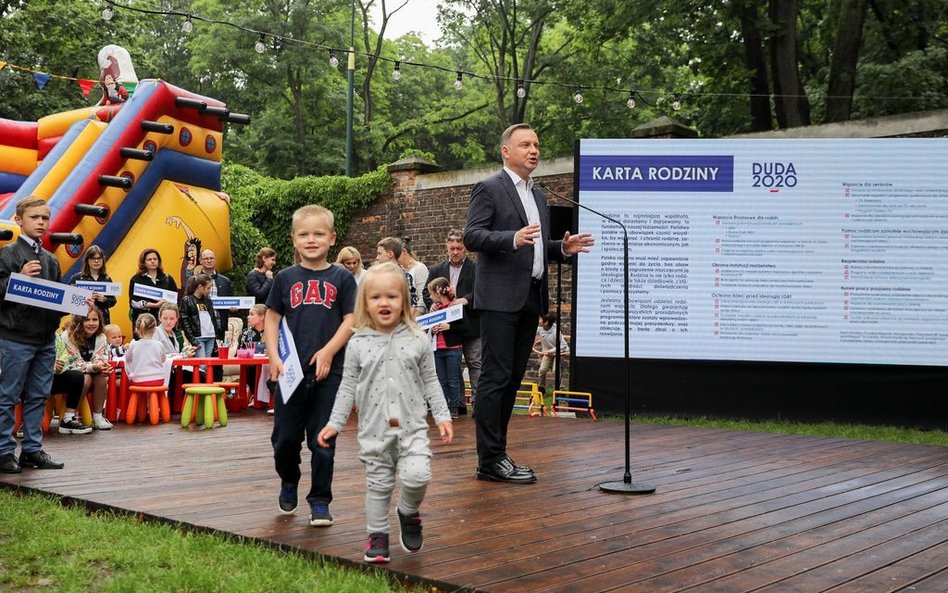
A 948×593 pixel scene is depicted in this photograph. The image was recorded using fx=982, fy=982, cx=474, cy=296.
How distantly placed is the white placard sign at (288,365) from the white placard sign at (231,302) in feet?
18.6

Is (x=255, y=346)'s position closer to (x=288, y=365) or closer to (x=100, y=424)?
(x=100, y=424)

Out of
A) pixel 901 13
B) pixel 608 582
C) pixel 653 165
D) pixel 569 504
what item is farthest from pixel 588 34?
pixel 608 582

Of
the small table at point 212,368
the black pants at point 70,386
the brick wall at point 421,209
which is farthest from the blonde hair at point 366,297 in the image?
the brick wall at point 421,209

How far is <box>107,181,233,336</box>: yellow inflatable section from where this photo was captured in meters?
11.8

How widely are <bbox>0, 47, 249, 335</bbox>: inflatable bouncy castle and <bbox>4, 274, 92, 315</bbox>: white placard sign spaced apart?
558cm

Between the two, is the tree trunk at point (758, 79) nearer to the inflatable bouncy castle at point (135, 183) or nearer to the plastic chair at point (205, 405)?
the inflatable bouncy castle at point (135, 183)

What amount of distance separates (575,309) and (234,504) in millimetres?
5338

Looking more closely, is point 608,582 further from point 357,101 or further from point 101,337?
point 357,101

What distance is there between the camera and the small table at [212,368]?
9.15 m

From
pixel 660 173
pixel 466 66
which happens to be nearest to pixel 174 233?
pixel 660 173

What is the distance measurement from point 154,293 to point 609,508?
6.14m

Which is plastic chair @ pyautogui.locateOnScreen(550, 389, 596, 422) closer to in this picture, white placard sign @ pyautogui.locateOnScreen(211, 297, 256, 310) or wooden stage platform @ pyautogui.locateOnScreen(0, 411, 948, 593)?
wooden stage platform @ pyautogui.locateOnScreen(0, 411, 948, 593)

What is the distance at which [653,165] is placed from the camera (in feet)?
31.3

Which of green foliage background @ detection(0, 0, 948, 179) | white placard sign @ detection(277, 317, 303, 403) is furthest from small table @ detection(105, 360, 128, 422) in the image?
green foliage background @ detection(0, 0, 948, 179)
